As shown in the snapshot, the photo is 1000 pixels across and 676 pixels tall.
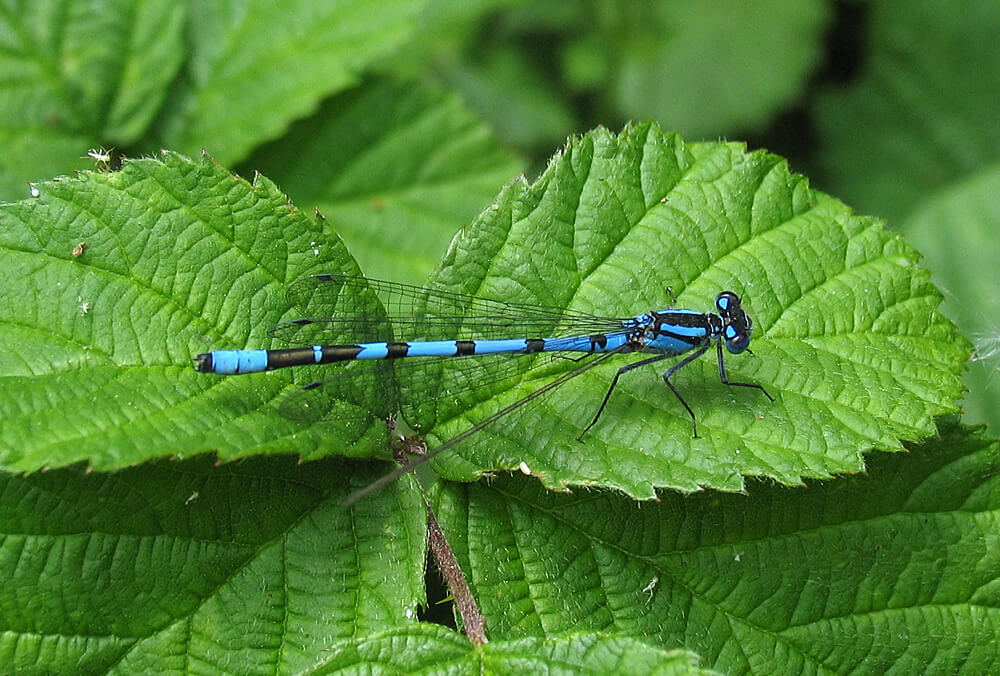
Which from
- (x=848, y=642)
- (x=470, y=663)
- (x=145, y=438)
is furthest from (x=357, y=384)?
(x=848, y=642)

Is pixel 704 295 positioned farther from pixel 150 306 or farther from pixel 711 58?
pixel 711 58

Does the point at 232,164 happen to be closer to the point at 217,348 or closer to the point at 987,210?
the point at 217,348

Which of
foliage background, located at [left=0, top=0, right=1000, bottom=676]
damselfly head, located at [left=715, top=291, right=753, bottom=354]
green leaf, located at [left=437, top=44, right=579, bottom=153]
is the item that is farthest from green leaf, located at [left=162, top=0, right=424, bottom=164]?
damselfly head, located at [left=715, top=291, right=753, bottom=354]

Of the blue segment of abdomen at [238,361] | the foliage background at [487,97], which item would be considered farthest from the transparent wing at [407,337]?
the foliage background at [487,97]

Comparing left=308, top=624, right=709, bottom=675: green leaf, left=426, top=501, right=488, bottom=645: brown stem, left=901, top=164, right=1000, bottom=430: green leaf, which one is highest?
left=901, top=164, right=1000, bottom=430: green leaf

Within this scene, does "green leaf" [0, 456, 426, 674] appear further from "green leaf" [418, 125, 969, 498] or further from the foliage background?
"green leaf" [418, 125, 969, 498]

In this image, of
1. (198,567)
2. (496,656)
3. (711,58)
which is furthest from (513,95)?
(496,656)
